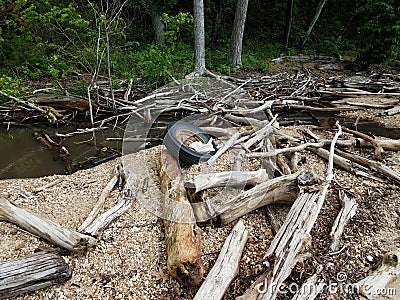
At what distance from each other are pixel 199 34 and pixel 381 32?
6.31m

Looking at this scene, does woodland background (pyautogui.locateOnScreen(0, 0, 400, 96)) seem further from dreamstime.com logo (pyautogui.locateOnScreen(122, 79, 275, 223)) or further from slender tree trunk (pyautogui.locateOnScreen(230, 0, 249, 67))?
dreamstime.com logo (pyautogui.locateOnScreen(122, 79, 275, 223))

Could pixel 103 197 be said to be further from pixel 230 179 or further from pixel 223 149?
pixel 223 149

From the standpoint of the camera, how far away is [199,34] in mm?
10195

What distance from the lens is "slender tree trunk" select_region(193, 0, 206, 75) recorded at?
985cm

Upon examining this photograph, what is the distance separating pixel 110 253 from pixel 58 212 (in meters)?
1.07

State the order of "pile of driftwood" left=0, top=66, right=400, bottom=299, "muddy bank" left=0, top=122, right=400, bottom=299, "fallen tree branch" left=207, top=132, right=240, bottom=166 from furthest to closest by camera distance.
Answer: "fallen tree branch" left=207, top=132, right=240, bottom=166
"muddy bank" left=0, top=122, right=400, bottom=299
"pile of driftwood" left=0, top=66, right=400, bottom=299

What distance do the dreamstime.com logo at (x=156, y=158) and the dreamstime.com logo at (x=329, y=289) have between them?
0.98m

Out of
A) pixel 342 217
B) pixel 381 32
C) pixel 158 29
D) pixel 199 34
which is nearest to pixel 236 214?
pixel 342 217

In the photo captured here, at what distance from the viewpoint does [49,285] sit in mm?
2584

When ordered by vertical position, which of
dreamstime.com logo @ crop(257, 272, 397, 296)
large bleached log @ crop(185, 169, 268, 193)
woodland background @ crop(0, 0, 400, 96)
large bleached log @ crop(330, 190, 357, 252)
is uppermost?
woodland background @ crop(0, 0, 400, 96)

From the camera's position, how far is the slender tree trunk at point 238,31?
1159cm

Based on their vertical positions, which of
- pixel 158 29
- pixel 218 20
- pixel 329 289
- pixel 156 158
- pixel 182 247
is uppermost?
pixel 218 20

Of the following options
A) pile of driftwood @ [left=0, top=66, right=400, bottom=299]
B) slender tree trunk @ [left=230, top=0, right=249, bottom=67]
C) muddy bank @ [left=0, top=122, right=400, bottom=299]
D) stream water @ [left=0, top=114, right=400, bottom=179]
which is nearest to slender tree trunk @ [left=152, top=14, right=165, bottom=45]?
slender tree trunk @ [left=230, top=0, right=249, bottom=67]

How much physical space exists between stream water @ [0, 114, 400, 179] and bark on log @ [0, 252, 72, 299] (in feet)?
9.30
